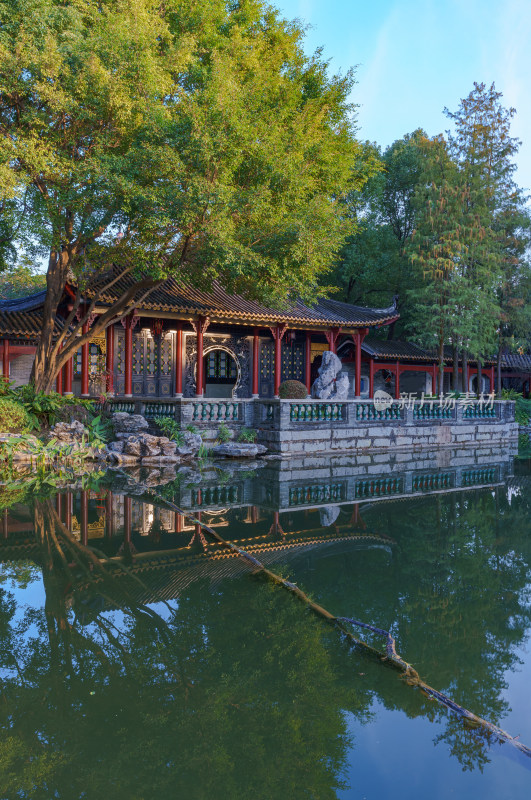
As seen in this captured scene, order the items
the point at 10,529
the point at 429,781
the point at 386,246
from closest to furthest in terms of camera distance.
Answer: the point at 429,781 < the point at 10,529 < the point at 386,246

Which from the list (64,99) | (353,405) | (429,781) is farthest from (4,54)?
(429,781)

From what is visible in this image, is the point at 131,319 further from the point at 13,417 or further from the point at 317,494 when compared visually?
the point at 317,494

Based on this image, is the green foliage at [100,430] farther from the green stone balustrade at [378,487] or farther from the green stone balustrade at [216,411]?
the green stone balustrade at [378,487]

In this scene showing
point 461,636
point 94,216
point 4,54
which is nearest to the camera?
point 461,636

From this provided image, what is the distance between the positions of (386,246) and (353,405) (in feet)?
51.6

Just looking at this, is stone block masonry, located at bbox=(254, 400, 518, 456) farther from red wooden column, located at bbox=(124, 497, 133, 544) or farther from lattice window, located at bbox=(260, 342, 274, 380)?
lattice window, located at bbox=(260, 342, 274, 380)

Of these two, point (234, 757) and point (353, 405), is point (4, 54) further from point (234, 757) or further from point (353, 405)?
point (234, 757)

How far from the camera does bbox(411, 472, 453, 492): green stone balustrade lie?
9.04 metres

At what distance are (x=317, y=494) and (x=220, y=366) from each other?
41.1 ft

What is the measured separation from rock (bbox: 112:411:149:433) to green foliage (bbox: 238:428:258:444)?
2.20 m

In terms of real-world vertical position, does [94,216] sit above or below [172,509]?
above

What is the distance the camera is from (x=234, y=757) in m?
2.21

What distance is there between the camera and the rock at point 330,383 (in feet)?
49.8

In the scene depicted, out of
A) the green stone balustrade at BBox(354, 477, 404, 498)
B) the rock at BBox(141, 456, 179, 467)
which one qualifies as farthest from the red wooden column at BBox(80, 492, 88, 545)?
the green stone balustrade at BBox(354, 477, 404, 498)
